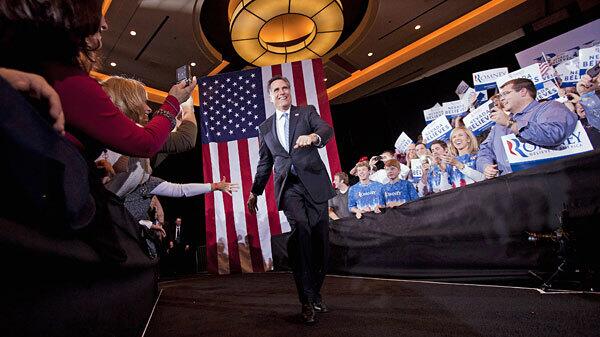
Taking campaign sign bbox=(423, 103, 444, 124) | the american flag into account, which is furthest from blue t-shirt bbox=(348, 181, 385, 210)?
campaign sign bbox=(423, 103, 444, 124)

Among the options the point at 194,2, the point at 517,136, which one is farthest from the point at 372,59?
the point at 517,136

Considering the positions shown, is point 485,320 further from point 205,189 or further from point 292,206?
point 205,189

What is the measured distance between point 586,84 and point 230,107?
469 centimetres

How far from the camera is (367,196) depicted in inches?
163

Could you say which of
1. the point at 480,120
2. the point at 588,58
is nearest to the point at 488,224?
the point at 480,120

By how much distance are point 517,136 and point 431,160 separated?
161 centimetres

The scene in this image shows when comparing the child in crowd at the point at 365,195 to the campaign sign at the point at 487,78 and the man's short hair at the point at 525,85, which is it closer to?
the man's short hair at the point at 525,85

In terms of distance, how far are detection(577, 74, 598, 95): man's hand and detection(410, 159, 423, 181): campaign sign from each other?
207 centimetres

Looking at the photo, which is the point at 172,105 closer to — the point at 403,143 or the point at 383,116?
the point at 403,143

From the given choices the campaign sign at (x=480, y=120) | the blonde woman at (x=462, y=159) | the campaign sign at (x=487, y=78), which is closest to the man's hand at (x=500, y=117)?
the blonde woman at (x=462, y=159)

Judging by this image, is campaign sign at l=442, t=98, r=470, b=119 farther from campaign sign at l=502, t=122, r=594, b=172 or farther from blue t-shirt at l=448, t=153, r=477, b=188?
campaign sign at l=502, t=122, r=594, b=172

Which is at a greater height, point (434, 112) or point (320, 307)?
point (434, 112)

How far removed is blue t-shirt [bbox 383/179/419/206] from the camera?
3.85 metres

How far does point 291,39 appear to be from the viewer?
7.10 m
